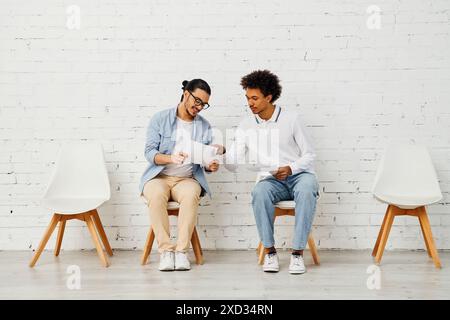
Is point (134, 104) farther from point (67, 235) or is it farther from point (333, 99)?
point (333, 99)

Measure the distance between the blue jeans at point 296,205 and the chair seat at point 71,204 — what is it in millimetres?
988

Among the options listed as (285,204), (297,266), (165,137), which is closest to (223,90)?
(165,137)

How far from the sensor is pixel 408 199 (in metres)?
3.29

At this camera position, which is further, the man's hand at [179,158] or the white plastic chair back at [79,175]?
the white plastic chair back at [79,175]

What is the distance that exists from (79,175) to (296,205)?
1471mm

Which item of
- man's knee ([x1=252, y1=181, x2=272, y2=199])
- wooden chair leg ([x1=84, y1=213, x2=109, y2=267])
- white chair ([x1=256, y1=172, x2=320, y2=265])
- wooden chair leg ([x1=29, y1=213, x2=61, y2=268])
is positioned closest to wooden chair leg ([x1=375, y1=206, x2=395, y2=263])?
white chair ([x1=256, y1=172, x2=320, y2=265])

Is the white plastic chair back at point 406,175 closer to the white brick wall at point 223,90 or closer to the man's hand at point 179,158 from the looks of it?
the white brick wall at point 223,90

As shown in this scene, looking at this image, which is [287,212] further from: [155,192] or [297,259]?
[155,192]

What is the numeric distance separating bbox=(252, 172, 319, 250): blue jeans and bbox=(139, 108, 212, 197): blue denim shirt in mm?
421

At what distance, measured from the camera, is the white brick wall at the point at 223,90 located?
3.65 m

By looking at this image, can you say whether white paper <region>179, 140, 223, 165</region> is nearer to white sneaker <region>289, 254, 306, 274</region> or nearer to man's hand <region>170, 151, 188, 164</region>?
man's hand <region>170, 151, 188, 164</region>

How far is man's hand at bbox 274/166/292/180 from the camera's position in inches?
124

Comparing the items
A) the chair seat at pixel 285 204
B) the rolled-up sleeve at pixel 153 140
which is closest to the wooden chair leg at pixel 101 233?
the rolled-up sleeve at pixel 153 140

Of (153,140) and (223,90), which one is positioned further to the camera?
(223,90)
